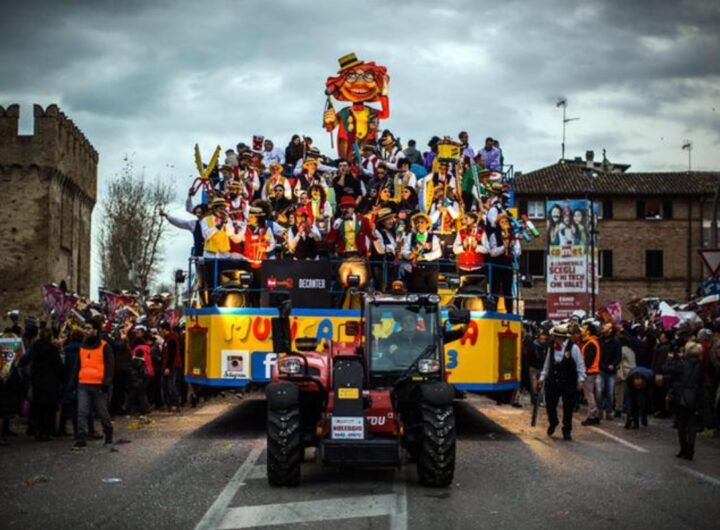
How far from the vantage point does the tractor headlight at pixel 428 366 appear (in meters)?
14.4

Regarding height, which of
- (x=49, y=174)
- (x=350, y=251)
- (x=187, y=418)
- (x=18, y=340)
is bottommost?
(x=187, y=418)

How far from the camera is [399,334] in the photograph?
1485 centimetres

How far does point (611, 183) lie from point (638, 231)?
402 cm

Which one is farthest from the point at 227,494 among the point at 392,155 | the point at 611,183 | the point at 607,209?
the point at 611,183

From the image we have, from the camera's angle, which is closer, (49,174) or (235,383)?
(235,383)

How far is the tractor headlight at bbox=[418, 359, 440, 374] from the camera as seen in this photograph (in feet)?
47.1

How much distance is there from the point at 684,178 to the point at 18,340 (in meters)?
73.6

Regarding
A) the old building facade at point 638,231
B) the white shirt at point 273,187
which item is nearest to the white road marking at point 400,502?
the white shirt at point 273,187

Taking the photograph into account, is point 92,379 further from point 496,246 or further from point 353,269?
point 496,246

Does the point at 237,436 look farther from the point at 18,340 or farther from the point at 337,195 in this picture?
the point at 337,195

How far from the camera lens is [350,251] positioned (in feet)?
67.5

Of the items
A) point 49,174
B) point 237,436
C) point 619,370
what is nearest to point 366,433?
point 237,436

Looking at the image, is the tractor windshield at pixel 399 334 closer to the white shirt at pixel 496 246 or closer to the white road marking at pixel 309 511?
the white road marking at pixel 309 511

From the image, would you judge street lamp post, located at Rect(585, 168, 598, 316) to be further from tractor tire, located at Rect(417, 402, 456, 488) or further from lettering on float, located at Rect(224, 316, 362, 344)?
tractor tire, located at Rect(417, 402, 456, 488)
